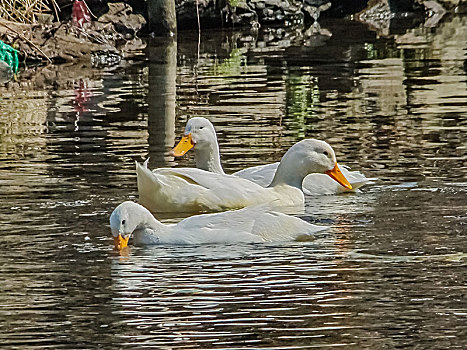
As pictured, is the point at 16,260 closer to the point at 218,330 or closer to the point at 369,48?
the point at 218,330

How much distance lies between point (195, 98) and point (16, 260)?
27.1 ft

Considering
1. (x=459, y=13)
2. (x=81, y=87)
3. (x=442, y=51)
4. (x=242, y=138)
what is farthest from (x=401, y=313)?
(x=459, y=13)

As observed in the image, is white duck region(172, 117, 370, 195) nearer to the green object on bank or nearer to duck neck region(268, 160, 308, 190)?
duck neck region(268, 160, 308, 190)

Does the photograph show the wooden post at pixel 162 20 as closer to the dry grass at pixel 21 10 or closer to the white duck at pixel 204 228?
the dry grass at pixel 21 10

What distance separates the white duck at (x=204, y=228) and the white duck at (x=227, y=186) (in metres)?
0.93

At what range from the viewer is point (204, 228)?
25.1 ft

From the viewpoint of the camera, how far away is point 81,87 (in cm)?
1738

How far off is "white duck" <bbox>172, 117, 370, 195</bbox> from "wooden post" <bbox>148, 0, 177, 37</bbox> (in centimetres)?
1552

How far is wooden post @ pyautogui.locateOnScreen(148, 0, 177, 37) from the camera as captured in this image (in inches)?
995

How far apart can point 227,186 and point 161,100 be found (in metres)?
6.68

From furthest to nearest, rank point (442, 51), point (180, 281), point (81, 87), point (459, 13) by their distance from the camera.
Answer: point (459, 13), point (442, 51), point (81, 87), point (180, 281)

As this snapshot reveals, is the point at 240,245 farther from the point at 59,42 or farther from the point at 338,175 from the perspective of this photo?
the point at 59,42

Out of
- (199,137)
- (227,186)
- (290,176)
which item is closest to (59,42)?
(199,137)

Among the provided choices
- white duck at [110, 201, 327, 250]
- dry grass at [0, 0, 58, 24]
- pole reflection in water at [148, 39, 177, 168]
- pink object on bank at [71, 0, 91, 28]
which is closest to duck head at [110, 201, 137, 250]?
white duck at [110, 201, 327, 250]
